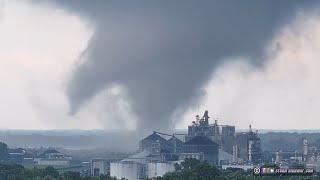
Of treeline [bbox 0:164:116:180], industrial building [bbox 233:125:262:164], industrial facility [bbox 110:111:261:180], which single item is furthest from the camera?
industrial building [bbox 233:125:262:164]

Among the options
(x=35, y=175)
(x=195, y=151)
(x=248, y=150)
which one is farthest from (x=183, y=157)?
(x=35, y=175)

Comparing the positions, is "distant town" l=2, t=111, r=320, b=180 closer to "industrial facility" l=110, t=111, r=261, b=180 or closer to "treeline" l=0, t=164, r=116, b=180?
"industrial facility" l=110, t=111, r=261, b=180

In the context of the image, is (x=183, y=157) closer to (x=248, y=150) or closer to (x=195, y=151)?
(x=195, y=151)

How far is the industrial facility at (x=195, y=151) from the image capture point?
438ft

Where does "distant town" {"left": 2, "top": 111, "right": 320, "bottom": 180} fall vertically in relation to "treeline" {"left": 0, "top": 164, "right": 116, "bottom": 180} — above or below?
above

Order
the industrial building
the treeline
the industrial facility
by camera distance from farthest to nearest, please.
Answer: the industrial building → the industrial facility → the treeline

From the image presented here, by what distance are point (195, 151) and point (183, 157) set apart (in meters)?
4.17

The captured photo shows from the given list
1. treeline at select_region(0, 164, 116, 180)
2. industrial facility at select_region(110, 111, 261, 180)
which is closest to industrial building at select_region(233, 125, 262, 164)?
industrial facility at select_region(110, 111, 261, 180)

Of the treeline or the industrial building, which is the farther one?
the industrial building

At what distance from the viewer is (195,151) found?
152125 millimetres

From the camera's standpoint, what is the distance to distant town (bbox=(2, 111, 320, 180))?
13375cm

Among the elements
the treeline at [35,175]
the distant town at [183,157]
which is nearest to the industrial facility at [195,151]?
the distant town at [183,157]

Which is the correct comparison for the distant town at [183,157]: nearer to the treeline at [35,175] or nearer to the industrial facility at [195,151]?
the industrial facility at [195,151]

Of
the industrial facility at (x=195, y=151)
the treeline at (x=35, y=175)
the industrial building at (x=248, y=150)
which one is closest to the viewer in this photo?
the treeline at (x=35, y=175)
